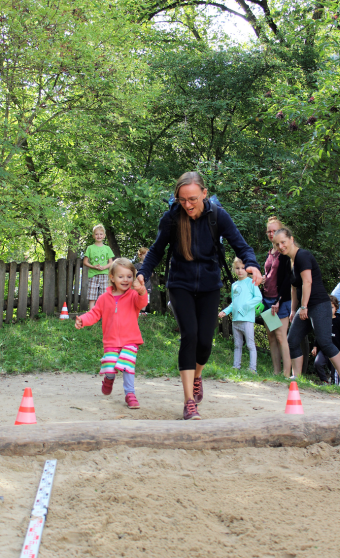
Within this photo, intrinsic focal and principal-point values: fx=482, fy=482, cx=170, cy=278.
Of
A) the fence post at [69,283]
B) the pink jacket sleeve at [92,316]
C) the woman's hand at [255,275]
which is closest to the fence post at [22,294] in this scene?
the fence post at [69,283]

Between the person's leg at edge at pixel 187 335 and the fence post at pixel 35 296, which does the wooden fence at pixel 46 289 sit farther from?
the person's leg at edge at pixel 187 335

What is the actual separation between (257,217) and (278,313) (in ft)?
13.1

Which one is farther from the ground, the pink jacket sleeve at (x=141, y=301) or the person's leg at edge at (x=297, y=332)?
the pink jacket sleeve at (x=141, y=301)

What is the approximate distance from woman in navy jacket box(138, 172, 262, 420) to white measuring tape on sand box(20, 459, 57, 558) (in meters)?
1.48

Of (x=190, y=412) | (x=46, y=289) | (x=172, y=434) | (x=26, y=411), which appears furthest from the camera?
(x=46, y=289)

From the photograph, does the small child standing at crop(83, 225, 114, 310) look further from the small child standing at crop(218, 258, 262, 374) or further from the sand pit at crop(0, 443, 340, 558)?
the sand pit at crop(0, 443, 340, 558)

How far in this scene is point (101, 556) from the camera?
6.27 feet

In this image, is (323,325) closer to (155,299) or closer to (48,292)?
(155,299)

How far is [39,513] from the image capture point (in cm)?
220

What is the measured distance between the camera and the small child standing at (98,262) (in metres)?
9.55

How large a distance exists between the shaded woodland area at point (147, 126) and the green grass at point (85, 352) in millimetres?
1817

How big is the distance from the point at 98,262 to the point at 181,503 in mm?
7554

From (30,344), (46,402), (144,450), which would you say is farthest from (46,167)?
(144,450)

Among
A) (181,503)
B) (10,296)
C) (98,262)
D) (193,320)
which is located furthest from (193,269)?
(10,296)
